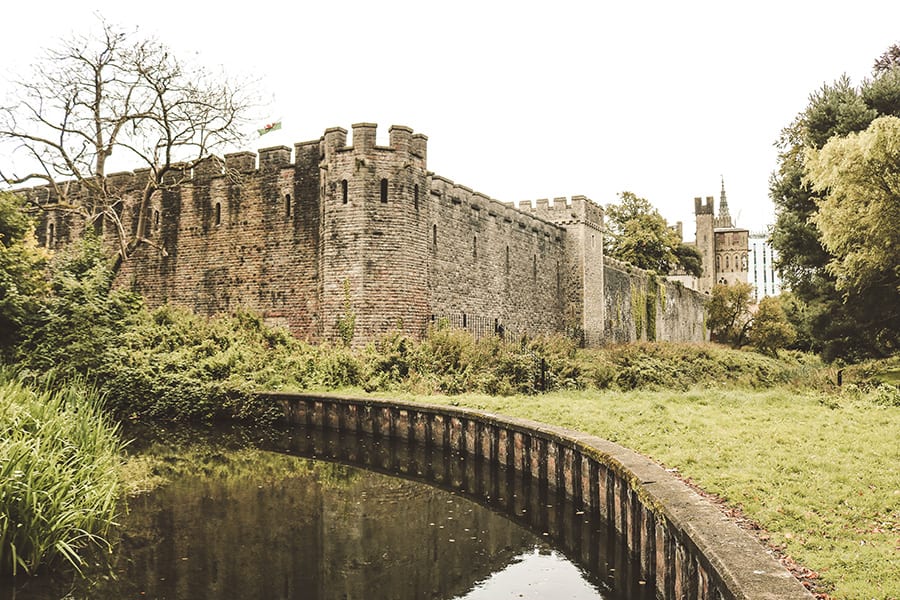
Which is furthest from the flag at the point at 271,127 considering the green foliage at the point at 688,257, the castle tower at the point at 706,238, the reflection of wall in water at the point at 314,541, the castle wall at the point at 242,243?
the castle tower at the point at 706,238

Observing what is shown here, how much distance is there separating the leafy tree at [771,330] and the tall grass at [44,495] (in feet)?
112

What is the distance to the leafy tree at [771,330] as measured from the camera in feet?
115

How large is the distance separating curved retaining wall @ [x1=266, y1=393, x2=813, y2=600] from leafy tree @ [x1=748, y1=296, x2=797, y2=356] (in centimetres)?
2787

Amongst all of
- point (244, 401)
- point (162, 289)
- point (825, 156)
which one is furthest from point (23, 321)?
point (825, 156)

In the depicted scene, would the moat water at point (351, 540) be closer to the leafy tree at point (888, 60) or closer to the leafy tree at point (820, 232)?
the leafy tree at point (820, 232)

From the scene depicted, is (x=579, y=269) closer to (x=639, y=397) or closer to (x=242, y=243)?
(x=242, y=243)

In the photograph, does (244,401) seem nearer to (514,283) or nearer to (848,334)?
(514,283)

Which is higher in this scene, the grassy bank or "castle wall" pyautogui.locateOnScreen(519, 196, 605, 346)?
"castle wall" pyautogui.locateOnScreen(519, 196, 605, 346)

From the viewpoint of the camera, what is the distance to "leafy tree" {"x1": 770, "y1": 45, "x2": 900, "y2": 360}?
19.5m

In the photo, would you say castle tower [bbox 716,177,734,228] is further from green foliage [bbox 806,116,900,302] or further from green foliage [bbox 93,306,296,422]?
green foliage [bbox 93,306,296,422]

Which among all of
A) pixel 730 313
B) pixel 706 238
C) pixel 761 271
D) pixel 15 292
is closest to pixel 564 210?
pixel 730 313

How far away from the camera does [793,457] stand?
6691mm

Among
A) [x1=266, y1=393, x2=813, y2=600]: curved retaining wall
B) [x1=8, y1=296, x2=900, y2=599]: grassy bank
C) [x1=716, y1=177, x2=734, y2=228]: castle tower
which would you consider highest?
[x1=716, y1=177, x2=734, y2=228]: castle tower

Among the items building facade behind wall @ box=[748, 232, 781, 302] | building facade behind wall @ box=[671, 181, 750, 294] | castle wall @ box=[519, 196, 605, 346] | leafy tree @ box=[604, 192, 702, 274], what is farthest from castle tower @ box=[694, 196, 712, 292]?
building facade behind wall @ box=[748, 232, 781, 302]
